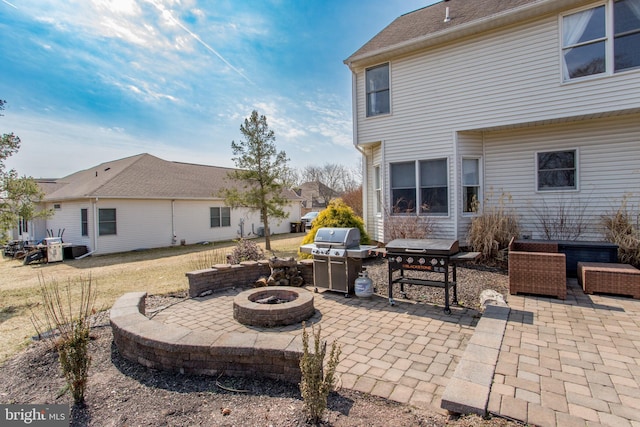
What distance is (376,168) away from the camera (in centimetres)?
1004

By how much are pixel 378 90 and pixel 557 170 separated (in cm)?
533

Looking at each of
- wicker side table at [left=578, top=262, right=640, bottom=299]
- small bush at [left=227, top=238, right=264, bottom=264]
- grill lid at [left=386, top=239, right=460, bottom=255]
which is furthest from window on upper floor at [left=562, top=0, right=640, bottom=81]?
small bush at [left=227, top=238, right=264, bottom=264]

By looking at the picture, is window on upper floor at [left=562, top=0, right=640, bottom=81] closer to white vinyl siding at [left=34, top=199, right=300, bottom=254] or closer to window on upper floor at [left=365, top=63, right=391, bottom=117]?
window on upper floor at [left=365, top=63, right=391, bottom=117]

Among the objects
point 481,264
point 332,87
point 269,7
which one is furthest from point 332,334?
point 332,87

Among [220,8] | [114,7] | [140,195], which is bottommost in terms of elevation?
[140,195]

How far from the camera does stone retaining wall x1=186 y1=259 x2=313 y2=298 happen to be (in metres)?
5.69

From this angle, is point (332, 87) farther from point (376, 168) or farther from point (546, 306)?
point (546, 306)

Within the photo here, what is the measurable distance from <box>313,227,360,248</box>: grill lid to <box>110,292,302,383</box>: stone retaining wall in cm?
258

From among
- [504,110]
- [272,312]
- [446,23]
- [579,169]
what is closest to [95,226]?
[272,312]

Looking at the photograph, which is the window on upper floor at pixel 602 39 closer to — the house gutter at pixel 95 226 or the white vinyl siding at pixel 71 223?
the house gutter at pixel 95 226

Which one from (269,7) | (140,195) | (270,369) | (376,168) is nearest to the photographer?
(270,369)

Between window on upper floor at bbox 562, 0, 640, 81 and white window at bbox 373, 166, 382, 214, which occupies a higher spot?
window on upper floor at bbox 562, 0, 640, 81

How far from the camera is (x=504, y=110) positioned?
7637 mm

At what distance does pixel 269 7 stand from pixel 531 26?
6505 millimetres
